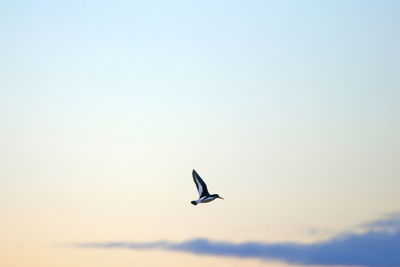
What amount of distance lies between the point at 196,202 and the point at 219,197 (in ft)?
17.8

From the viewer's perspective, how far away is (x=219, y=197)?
100 meters

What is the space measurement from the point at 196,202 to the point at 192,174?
396 inches

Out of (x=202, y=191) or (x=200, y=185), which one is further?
(x=200, y=185)

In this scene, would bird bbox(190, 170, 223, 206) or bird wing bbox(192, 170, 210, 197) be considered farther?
bird wing bbox(192, 170, 210, 197)

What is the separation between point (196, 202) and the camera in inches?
3853

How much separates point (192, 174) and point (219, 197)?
30.8 ft

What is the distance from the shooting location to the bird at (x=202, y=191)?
100 meters

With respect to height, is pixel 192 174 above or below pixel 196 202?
above

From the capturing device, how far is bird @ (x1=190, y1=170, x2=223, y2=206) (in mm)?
100375

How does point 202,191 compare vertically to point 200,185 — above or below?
below

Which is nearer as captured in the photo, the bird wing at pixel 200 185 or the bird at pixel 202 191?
the bird at pixel 202 191

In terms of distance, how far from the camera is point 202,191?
340 feet

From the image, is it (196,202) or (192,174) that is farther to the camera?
(192,174)
